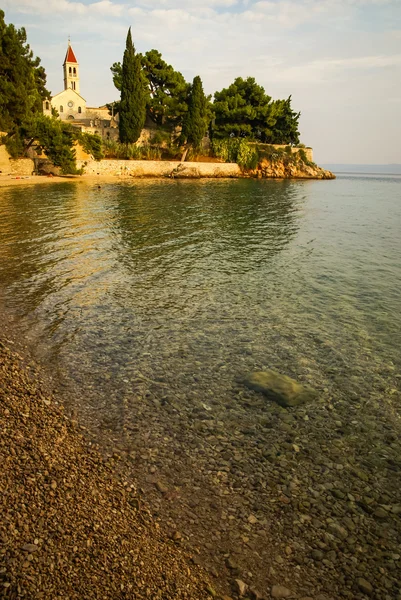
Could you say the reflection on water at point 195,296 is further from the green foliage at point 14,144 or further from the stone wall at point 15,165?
the stone wall at point 15,165

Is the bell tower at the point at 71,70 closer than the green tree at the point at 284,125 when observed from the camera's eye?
No

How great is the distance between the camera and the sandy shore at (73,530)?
3445 mm

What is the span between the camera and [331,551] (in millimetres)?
4539

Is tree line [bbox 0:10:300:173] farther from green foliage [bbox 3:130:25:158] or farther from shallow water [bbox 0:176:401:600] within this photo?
shallow water [bbox 0:176:401:600]

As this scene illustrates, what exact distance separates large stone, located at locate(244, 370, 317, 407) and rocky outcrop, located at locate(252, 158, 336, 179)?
75.7 m

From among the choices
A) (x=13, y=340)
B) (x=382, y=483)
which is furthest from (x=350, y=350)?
(x=13, y=340)

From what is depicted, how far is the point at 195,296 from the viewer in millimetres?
12922

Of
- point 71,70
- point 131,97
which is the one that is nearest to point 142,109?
point 131,97

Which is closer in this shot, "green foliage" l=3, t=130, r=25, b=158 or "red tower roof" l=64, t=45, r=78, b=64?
"green foliage" l=3, t=130, r=25, b=158

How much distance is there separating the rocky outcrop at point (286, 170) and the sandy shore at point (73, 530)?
7910 centimetres

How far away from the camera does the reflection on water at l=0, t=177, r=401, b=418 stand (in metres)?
8.84

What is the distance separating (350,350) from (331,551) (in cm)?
572

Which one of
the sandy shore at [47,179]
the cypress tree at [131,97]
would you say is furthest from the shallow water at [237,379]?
the cypress tree at [131,97]

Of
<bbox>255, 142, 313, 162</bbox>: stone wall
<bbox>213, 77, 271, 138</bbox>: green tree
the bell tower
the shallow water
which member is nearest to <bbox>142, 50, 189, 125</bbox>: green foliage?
<bbox>213, 77, 271, 138</bbox>: green tree
